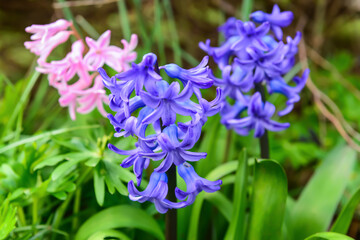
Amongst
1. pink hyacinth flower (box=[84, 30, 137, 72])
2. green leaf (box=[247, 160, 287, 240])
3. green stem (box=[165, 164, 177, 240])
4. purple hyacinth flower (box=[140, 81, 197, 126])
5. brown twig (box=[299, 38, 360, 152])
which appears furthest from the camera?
brown twig (box=[299, 38, 360, 152])

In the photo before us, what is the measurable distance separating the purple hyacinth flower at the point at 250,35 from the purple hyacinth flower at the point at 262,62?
0.12 feet

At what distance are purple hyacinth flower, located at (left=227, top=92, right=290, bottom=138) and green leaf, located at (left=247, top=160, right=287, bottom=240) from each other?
187mm

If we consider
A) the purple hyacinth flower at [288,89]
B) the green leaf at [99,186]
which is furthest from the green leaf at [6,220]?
the purple hyacinth flower at [288,89]

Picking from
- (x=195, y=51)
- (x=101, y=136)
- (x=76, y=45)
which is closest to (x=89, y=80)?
(x=76, y=45)

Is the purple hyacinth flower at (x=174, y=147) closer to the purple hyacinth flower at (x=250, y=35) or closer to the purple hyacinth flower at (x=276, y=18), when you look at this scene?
the purple hyacinth flower at (x=250, y=35)

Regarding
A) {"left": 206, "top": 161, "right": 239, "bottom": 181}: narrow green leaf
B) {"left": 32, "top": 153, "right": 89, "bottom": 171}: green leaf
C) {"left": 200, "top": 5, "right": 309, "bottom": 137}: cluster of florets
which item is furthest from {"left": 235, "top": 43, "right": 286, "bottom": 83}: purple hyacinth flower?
{"left": 32, "top": 153, "right": 89, "bottom": 171}: green leaf

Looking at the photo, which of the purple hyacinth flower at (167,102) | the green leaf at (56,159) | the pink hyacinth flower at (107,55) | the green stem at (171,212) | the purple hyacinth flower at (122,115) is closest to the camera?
the purple hyacinth flower at (167,102)

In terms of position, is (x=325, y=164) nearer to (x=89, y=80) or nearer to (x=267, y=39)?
(x=267, y=39)

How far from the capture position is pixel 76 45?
68.3 inches

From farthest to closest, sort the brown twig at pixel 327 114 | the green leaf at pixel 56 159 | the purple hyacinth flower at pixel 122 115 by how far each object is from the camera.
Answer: the brown twig at pixel 327 114
the green leaf at pixel 56 159
the purple hyacinth flower at pixel 122 115

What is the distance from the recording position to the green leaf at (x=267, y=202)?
1527 mm

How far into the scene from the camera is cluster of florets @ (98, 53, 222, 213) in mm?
1149

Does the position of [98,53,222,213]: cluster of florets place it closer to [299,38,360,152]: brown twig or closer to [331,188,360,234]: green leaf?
[331,188,360,234]: green leaf

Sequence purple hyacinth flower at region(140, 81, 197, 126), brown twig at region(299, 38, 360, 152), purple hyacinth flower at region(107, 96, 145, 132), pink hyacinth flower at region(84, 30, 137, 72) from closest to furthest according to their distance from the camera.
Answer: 1. purple hyacinth flower at region(140, 81, 197, 126)
2. purple hyacinth flower at region(107, 96, 145, 132)
3. pink hyacinth flower at region(84, 30, 137, 72)
4. brown twig at region(299, 38, 360, 152)
